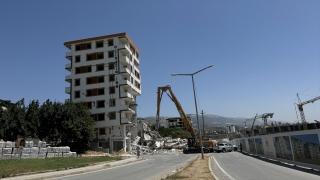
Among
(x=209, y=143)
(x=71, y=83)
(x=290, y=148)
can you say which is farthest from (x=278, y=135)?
(x=71, y=83)

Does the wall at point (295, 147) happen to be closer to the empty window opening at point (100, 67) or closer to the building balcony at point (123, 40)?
the empty window opening at point (100, 67)

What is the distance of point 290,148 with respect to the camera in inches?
800

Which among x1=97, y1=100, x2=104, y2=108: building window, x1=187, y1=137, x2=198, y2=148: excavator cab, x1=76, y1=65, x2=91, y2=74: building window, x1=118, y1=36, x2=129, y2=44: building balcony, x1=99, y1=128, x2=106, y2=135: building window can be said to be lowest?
x1=187, y1=137, x2=198, y2=148: excavator cab

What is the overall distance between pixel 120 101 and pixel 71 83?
41.4ft

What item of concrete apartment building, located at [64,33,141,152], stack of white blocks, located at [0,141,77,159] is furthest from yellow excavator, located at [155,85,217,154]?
stack of white blocks, located at [0,141,77,159]

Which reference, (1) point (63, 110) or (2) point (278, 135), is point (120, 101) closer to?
(1) point (63, 110)

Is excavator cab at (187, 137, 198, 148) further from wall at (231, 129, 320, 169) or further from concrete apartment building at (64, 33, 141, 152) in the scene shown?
wall at (231, 129, 320, 169)

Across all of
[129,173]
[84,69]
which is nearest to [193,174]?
[129,173]

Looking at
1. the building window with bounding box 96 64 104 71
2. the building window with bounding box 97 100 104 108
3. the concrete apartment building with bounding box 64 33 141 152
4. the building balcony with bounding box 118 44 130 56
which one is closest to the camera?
the concrete apartment building with bounding box 64 33 141 152

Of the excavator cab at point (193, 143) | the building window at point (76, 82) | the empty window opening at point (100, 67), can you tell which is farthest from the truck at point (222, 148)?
the building window at point (76, 82)

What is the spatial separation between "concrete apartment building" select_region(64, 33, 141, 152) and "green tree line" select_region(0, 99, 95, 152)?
676cm

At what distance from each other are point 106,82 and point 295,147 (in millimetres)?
42876

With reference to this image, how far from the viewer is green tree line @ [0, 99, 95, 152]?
40703 mm

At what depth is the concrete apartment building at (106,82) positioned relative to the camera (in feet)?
176
